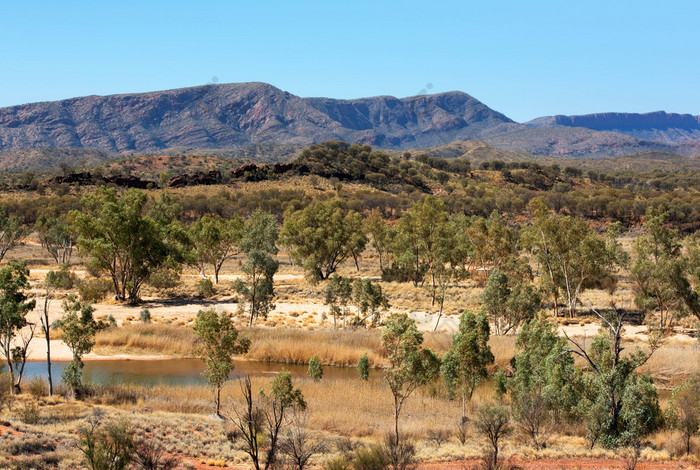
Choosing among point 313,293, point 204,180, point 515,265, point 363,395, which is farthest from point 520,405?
point 204,180

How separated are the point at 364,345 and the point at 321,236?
2220 cm

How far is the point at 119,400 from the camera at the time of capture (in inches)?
789

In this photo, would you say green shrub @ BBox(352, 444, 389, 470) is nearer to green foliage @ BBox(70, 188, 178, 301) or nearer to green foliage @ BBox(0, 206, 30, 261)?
green foliage @ BBox(70, 188, 178, 301)

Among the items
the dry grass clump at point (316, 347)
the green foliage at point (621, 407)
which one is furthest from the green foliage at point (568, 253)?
the green foliage at point (621, 407)

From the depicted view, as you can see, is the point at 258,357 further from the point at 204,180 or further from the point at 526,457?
the point at 204,180

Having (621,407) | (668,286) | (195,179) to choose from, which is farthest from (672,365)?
(195,179)

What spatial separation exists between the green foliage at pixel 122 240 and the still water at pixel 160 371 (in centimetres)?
1334

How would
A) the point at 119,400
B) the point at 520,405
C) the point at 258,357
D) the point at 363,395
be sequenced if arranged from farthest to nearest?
the point at 258,357 < the point at 363,395 < the point at 119,400 < the point at 520,405

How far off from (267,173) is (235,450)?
114239 millimetres

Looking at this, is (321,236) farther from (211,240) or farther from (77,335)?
(77,335)

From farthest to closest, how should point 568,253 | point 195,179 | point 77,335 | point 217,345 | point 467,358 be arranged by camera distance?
point 195,179, point 568,253, point 77,335, point 217,345, point 467,358

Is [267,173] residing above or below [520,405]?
above

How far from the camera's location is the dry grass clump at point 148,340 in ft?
102

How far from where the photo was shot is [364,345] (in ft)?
102
